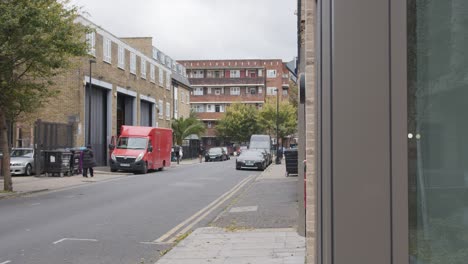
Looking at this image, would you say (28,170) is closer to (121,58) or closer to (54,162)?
(54,162)

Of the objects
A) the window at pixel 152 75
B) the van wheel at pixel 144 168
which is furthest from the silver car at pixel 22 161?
the window at pixel 152 75

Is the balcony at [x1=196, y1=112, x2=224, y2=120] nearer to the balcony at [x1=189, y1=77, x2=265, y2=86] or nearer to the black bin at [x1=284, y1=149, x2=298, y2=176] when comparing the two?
the balcony at [x1=189, y1=77, x2=265, y2=86]

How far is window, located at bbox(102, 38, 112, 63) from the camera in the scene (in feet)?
118

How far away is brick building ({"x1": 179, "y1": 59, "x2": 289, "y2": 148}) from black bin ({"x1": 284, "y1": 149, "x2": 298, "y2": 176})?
63.0 metres

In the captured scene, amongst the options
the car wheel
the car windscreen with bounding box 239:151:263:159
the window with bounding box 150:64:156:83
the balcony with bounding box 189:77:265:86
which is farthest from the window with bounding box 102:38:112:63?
the balcony with bounding box 189:77:265:86

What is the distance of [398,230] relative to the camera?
1.05 meters

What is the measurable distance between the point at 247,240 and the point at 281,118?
63307mm

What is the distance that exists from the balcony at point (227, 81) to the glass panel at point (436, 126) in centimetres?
8588

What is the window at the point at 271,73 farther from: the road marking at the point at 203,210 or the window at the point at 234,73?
the road marking at the point at 203,210

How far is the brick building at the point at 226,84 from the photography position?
87312 mm

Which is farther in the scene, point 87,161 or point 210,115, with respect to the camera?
point 210,115

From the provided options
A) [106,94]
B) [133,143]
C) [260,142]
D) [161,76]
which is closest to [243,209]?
[133,143]

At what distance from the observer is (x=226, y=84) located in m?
87.5

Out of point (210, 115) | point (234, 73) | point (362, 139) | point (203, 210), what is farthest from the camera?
point (210, 115)
